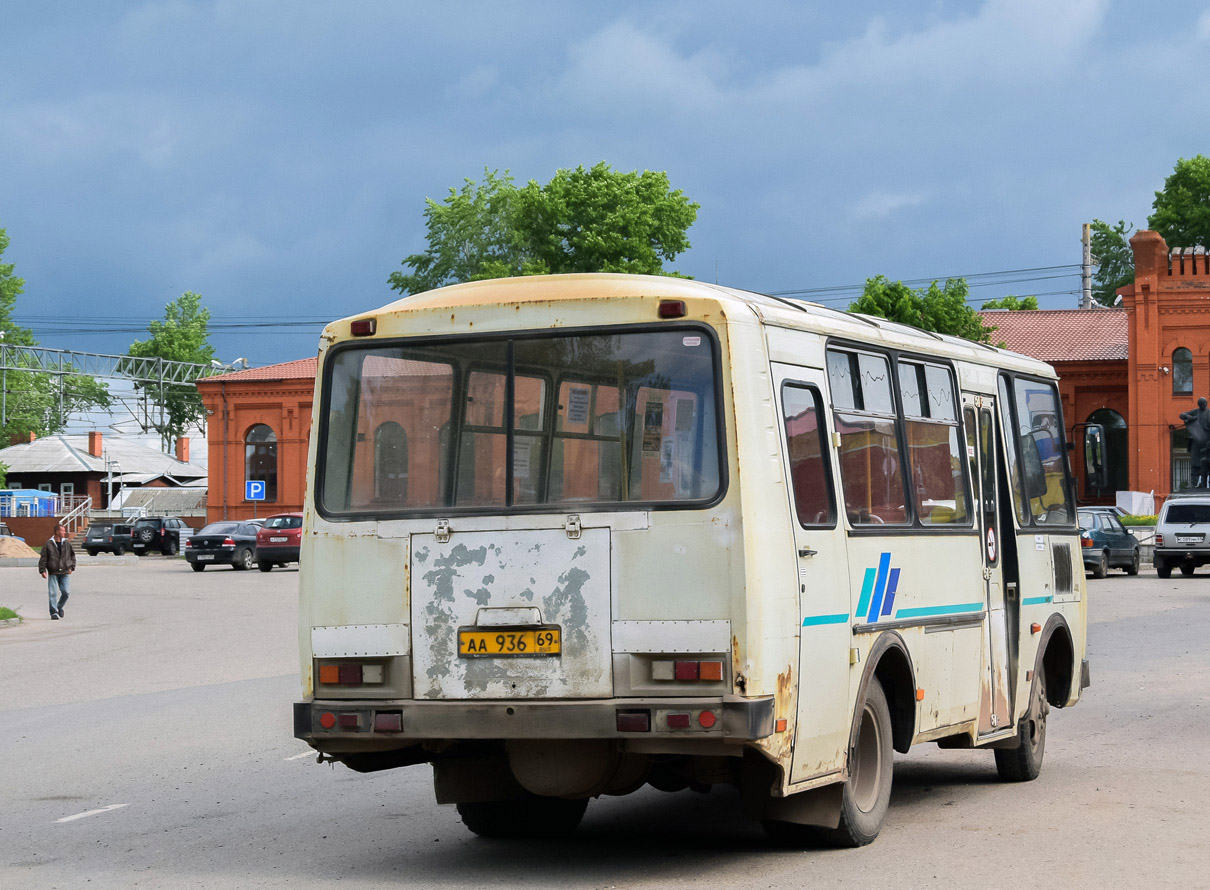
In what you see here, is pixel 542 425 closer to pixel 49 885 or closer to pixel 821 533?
pixel 821 533

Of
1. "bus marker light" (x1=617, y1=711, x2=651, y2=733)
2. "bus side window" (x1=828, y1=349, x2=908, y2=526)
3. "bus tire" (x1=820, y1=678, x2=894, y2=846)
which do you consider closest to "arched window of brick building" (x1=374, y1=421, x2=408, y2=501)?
"bus marker light" (x1=617, y1=711, x2=651, y2=733)

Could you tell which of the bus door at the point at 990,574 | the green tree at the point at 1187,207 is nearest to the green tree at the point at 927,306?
the green tree at the point at 1187,207

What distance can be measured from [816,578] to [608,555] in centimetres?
101

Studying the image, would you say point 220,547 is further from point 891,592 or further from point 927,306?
point 891,592

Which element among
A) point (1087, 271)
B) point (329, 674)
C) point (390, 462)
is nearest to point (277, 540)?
point (390, 462)

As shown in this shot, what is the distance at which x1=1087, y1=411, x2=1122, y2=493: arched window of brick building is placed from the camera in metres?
63.8

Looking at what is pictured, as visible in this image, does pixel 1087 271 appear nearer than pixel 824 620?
No

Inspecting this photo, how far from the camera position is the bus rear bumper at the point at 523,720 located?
709cm

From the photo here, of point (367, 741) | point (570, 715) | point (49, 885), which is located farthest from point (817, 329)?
point (49, 885)

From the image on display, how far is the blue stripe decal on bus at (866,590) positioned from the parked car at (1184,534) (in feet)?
105

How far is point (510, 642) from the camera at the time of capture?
745cm

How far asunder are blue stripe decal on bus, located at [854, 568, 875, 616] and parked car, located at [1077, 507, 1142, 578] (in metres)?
30.8

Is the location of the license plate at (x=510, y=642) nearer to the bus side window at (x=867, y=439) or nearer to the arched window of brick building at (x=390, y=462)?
the arched window of brick building at (x=390, y=462)

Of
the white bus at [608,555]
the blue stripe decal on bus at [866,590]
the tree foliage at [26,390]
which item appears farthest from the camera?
the tree foliage at [26,390]
